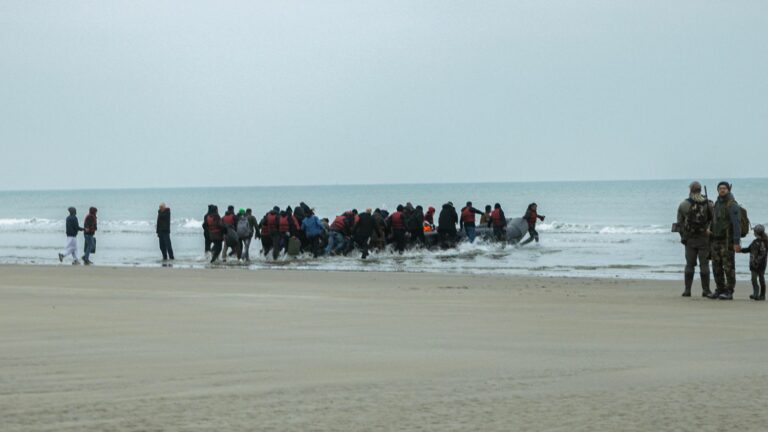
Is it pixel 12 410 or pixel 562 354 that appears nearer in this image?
pixel 12 410

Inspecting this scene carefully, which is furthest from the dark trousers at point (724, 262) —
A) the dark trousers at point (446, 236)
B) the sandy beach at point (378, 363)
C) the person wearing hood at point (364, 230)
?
the dark trousers at point (446, 236)

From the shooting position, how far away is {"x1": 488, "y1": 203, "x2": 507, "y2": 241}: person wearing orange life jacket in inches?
1314

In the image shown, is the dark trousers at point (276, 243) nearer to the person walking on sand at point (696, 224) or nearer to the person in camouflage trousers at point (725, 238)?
the person walking on sand at point (696, 224)

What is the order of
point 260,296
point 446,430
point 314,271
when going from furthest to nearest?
point 314,271 → point 260,296 → point 446,430

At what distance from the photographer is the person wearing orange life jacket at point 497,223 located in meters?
33.4

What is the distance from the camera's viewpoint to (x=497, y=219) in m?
33.4

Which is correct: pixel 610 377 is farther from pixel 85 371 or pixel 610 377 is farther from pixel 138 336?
pixel 138 336

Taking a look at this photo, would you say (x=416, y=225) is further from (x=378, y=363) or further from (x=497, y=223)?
(x=378, y=363)

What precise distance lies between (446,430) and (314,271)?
59.9 feet

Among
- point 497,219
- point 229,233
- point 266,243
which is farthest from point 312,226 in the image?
point 497,219

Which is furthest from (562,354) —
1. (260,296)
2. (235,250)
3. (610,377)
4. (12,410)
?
(235,250)

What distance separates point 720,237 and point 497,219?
18.7 metres

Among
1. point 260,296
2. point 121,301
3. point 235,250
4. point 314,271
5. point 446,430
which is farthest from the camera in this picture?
point 235,250

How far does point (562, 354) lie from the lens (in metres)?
9.18
